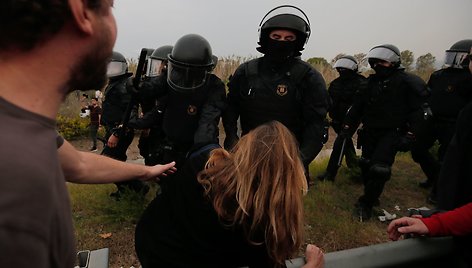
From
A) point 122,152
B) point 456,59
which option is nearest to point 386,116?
point 456,59

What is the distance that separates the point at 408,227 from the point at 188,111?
2470 millimetres

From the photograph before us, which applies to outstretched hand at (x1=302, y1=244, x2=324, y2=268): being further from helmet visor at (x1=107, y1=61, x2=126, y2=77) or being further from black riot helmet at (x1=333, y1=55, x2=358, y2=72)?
black riot helmet at (x1=333, y1=55, x2=358, y2=72)

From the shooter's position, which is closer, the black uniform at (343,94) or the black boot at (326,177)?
the black boot at (326,177)

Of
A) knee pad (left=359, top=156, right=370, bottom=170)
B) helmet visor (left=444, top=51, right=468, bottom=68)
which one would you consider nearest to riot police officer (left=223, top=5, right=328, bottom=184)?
knee pad (left=359, top=156, right=370, bottom=170)

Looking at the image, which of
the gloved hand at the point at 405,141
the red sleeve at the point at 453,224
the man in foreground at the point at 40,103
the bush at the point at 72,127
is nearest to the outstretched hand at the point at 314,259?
the red sleeve at the point at 453,224

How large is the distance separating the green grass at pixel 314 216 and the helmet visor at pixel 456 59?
2.00 m

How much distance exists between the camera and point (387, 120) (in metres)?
4.42

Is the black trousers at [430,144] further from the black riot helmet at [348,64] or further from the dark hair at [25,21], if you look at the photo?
the dark hair at [25,21]

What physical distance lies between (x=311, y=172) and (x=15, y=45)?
5.70m

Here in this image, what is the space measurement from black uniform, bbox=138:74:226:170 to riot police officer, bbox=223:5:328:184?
10.8 inches

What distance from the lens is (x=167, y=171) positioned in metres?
2.09

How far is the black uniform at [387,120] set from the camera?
4.27 metres

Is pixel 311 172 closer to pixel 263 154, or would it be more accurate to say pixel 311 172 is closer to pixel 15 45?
pixel 263 154

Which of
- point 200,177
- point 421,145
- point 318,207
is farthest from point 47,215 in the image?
point 421,145
